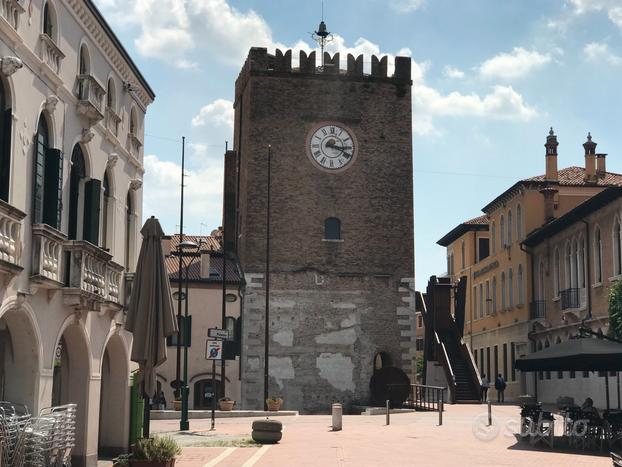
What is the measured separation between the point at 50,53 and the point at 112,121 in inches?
164

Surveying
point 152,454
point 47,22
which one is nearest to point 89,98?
point 47,22

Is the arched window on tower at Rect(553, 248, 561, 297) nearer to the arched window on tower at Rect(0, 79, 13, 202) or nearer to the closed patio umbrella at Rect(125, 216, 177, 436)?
the closed patio umbrella at Rect(125, 216, 177, 436)

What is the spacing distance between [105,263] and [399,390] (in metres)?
25.3

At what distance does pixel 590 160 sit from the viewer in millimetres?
52781

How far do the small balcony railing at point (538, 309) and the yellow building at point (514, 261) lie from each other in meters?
0.05

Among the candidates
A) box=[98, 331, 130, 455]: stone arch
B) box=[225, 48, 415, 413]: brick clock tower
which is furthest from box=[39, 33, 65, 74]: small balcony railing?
box=[225, 48, 415, 413]: brick clock tower

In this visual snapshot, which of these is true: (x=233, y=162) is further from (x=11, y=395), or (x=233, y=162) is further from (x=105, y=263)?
(x=11, y=395)

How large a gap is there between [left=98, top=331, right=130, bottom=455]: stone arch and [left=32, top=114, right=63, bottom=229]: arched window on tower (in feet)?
15.8

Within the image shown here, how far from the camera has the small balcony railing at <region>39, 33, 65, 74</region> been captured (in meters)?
15.4

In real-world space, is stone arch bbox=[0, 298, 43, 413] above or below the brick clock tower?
below

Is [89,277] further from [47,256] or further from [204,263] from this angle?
[204,263]

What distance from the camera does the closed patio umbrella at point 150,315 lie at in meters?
16.4

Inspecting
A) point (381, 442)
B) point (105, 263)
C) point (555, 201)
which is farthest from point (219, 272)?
point (105, 263)

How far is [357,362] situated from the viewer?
44.4 m
